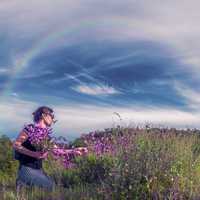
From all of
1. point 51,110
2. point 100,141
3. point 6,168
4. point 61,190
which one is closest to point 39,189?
point 61,190

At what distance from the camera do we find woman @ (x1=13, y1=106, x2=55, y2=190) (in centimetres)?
1153

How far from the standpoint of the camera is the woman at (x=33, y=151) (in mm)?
11531

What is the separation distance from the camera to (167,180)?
10.2m

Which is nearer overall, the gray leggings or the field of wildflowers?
the field of wildflowers

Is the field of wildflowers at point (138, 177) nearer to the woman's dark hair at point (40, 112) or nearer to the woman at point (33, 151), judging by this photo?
the woman at point (33, 151)

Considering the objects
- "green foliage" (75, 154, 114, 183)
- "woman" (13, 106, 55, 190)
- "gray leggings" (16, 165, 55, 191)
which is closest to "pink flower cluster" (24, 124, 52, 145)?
"woman" (13, 106, 55, 190)

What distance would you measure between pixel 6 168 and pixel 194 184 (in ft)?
18.1

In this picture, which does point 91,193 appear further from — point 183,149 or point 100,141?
point 100,141

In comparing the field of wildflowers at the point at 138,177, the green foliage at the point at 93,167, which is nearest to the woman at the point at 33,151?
the field of wildflowers at the point at 138,177

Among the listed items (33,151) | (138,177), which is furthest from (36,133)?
(138,177)

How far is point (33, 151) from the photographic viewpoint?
38.1ft

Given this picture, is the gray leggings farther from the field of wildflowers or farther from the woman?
the field of wildflowers

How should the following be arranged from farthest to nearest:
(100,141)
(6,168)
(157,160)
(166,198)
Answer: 1. (100,141)
2. (6,168)
3. (157,160)
4. (166,198)

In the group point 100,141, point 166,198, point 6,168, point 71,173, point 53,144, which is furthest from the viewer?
point 100,141
